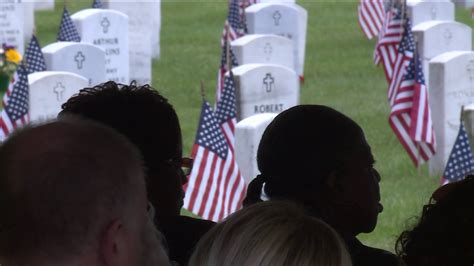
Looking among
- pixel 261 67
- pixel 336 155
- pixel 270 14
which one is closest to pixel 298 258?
pixel 336 155

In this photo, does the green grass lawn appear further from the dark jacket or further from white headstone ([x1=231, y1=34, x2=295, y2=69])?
the dark jacket

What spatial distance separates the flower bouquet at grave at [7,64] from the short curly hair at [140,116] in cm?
1165

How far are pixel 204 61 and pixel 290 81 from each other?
24.1ft

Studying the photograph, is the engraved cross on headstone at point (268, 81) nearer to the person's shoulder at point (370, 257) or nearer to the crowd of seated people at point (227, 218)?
the crowd of seated people at point (227, 218)

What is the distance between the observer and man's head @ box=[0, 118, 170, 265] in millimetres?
2123

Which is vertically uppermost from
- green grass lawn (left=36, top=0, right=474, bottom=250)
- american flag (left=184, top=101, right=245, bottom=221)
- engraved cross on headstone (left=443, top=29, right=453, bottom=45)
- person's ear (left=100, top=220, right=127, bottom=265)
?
person's ear (left=100, top=220, right=127, bottom=265)

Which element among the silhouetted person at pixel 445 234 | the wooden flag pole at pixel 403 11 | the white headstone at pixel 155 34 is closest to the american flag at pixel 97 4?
the white headstone at pixel 155 34

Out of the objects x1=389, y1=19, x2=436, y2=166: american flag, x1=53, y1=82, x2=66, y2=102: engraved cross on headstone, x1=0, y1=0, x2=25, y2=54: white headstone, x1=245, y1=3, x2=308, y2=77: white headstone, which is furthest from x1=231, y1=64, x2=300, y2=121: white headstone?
x1=0, y1=0, x2=25, y2=54: white headstone

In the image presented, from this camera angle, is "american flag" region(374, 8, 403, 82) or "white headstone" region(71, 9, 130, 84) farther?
"american flag" region(374, 8, 403, 82)

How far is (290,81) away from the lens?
34.5 feet

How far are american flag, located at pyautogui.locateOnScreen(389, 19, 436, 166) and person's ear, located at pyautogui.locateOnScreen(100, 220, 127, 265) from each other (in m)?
9.00

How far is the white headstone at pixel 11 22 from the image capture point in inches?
661

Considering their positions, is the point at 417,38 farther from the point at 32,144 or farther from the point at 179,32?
the point at 32,144

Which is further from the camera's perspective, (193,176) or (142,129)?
(193,176)
